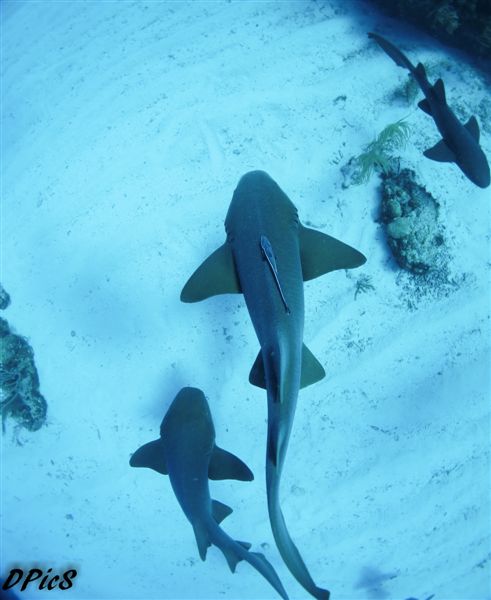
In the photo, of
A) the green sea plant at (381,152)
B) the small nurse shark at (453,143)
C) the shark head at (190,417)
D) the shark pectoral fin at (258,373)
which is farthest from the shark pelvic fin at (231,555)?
the small nurse shark at (453,143)

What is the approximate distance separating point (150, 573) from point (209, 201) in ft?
15.0

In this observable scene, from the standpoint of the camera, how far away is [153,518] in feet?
15.7

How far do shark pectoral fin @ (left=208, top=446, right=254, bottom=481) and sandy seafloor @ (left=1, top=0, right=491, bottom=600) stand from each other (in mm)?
653

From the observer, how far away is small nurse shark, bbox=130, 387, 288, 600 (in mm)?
3508

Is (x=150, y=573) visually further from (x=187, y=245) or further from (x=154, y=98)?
(x=154, y=98)

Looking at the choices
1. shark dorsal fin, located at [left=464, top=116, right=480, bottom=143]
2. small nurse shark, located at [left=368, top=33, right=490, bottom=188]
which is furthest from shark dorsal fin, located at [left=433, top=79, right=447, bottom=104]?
shark dorsal fin, located at [left=464, top=116, right=480, bottom=143]

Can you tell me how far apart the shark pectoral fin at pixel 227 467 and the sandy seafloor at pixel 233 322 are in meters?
0.65

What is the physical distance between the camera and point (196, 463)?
361 centimetres

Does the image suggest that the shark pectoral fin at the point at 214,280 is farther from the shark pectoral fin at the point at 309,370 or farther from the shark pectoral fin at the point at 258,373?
the shark pectoral fin at the point at 309,370

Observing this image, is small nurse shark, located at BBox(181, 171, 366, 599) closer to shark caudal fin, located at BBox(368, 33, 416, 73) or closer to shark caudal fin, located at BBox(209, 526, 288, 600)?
shark caudal fin, located at BBox(209, 526, 288, 600)

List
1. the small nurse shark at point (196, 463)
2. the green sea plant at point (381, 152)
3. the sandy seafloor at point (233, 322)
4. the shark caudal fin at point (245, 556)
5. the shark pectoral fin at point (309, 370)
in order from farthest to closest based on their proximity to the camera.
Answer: the green sea plant at point (381, 152), the sandy seafloor at point (233, 322), the small nurse shark at point (196, 463), the shark pectoral fin at point (309, 370), the shark caudal fin at point (245, 556)

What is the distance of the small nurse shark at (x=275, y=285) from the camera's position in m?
2.41

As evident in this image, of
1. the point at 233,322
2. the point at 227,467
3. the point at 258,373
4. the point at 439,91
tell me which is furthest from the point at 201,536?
the point at 439,91

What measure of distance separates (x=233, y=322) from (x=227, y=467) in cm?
143
